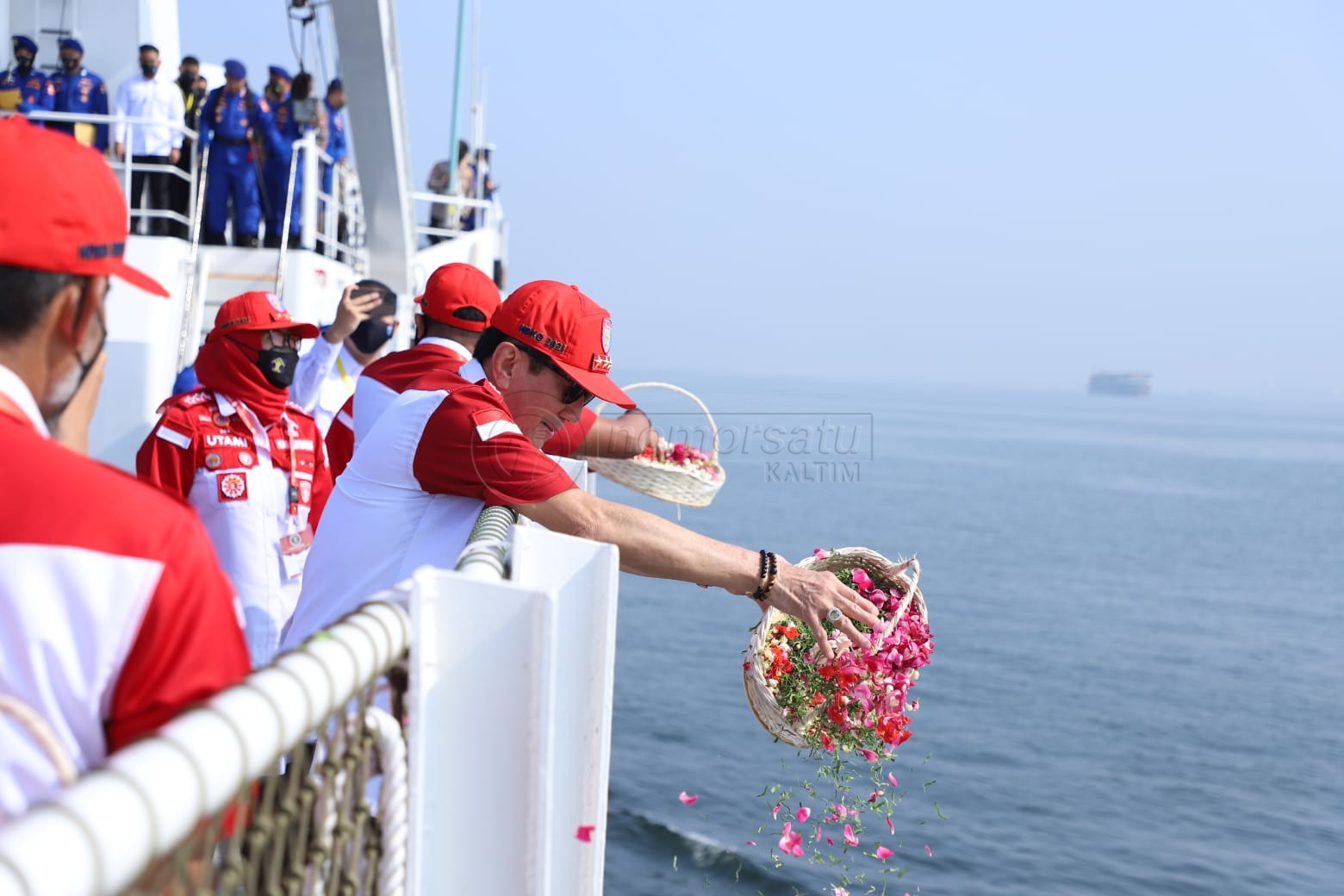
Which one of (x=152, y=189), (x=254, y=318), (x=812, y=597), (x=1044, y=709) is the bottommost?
(x=1044, y=709)

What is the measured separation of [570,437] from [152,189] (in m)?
9.39

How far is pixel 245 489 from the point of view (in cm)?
484

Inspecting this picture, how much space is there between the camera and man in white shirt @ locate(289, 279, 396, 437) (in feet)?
22.6

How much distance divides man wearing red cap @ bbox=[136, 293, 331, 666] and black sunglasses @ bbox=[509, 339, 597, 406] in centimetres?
215

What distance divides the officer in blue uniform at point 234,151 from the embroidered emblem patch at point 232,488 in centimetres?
833

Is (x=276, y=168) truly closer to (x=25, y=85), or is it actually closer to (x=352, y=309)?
(x=25, y=85)

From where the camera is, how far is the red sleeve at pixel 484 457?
2.76 meters

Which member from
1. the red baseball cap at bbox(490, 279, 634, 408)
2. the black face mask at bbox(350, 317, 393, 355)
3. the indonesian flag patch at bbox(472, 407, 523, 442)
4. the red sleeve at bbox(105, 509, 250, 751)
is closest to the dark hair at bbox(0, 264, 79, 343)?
the red sleeve at bbox(105, 509, 250, 751)

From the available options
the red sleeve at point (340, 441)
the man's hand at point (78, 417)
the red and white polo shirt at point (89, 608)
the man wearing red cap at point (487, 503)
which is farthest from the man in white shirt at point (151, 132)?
the red and white polo shirt at point (89, 608)

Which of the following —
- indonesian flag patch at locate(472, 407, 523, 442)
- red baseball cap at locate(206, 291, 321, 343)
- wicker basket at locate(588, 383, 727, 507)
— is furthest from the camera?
wicker basket at locate(588, 383, 727, 507)

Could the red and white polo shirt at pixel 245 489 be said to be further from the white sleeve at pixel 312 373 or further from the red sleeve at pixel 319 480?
the white sleeve at pixel 312 373

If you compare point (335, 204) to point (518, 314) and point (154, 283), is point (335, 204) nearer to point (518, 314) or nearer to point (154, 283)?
point (518, 314)

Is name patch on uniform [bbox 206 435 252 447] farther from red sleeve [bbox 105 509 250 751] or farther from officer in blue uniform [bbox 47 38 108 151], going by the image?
officer in blue uniform [bbox 47 38 108 151]

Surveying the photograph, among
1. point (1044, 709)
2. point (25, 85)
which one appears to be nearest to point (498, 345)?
point (25, 85)
